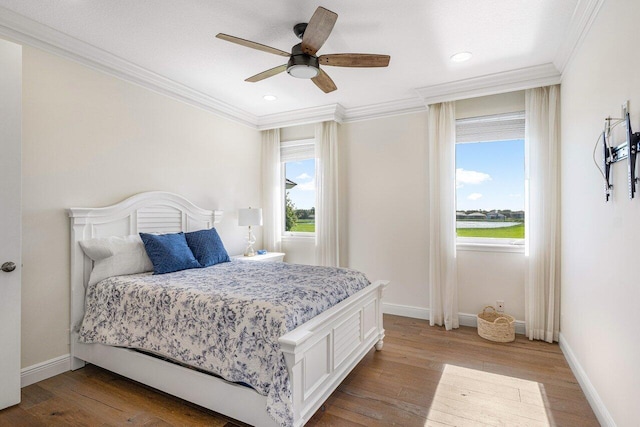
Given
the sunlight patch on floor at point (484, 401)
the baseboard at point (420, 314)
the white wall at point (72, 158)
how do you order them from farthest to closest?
the baseboard at point (420, 314), the white wall at point (72, 158), the sunlight patch on floor at point (484, 401)

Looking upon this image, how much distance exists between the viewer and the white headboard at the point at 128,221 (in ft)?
9.08

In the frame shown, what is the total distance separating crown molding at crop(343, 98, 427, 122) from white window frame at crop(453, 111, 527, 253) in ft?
1.77

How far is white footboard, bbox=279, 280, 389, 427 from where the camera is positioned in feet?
5.99

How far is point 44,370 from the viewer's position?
2613 mm

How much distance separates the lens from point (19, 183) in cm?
230

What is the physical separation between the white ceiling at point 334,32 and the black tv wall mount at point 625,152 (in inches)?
38.9

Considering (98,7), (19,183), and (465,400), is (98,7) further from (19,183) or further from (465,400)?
(465,400)

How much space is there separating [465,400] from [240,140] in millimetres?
3931

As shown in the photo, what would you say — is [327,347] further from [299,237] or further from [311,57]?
[299,237]

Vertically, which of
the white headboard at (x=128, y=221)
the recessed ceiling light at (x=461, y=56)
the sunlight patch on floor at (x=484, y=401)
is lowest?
the sunlight patch on floor at (x=484, y=401)

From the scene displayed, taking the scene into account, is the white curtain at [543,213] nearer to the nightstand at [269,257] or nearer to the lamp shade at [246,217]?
the nightstand at [269,257]

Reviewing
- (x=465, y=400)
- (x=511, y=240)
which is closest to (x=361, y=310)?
(x=465, y=400)

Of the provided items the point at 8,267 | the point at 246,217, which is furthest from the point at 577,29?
the point at 8,267

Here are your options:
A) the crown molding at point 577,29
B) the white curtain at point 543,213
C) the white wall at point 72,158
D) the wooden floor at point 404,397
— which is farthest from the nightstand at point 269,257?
the crown molding at point 577,29
